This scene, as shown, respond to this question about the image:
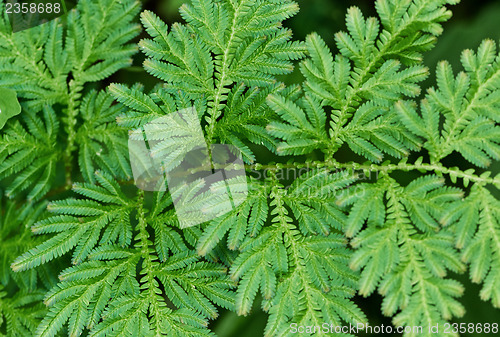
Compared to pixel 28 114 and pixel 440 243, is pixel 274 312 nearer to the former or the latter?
pixel 440 243

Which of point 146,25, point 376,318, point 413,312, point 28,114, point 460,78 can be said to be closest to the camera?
point 413,312

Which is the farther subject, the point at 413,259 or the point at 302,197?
the point at 302,197

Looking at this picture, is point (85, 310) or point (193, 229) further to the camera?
point (193, 229)

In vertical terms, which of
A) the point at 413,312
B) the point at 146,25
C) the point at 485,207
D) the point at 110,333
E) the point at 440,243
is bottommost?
the point at 110,333

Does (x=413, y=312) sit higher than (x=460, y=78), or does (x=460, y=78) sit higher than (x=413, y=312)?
(x=460, y=78)

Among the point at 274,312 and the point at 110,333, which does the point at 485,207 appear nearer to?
the point at 274,312

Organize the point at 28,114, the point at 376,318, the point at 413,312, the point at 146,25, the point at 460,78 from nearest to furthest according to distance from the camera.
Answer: the point at 413,312 → the point at 460,78 → the point at 146,25 → the point at 28,114 → the point at 376,318

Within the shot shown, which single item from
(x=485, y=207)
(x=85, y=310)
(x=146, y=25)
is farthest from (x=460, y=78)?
(x=85, y=310)

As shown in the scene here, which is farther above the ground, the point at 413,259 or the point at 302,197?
the point at 302,197
